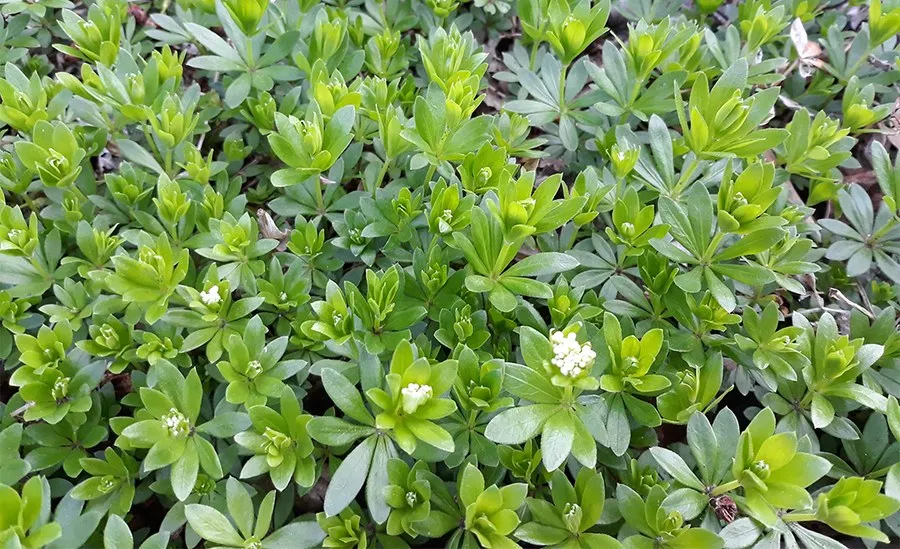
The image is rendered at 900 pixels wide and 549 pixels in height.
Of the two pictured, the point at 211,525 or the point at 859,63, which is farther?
the point at 859,63

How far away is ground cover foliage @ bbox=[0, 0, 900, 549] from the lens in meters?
1.99

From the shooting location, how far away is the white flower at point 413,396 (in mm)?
1847

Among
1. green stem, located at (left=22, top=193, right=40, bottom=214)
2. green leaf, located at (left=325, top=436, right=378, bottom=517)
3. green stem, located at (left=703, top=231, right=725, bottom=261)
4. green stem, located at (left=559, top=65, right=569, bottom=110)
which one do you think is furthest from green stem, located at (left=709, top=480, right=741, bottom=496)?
green stem, located at (left=22, top=193, right=40, bottom=214)

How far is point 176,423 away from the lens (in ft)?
6.60

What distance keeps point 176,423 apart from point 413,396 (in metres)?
0.80

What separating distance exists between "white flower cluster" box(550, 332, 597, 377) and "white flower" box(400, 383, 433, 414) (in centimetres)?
39

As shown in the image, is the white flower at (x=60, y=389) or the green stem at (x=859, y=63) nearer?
the white flower at (x=60, y=389)

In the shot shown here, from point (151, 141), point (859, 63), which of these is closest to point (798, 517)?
point (859, 63)

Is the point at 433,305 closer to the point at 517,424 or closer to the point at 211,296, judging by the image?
the point at 517,424

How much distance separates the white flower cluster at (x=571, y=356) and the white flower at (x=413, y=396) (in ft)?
1.29

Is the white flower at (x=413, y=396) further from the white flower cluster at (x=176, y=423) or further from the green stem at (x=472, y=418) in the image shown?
the white flower cluster at (x=176, y=423)

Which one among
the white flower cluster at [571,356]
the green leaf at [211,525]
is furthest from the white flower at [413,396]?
the green leaf at [211,525]

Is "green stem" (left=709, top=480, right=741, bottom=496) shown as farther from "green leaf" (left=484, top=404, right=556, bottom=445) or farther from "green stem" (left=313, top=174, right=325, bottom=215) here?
"green stem" (left=313, top=174, right=325, bottom=215)

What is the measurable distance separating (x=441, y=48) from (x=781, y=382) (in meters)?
1.93
